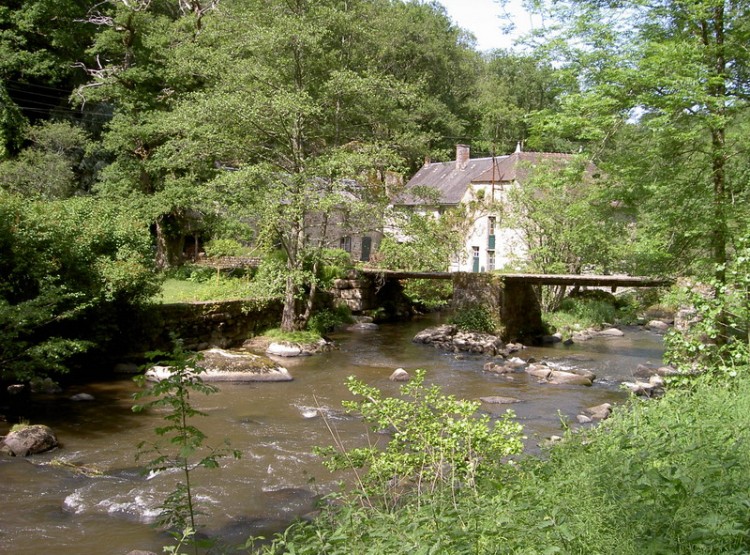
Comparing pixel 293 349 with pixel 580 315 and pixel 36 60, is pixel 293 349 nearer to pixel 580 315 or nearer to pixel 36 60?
pixel 580 315

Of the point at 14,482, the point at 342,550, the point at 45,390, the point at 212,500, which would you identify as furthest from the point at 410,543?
the point at 45,390

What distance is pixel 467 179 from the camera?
3841cm

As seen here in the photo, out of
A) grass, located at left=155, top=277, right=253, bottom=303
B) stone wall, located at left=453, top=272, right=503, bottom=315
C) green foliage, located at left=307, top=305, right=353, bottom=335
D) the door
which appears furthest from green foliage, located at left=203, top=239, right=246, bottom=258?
the door

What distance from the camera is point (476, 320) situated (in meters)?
22.9

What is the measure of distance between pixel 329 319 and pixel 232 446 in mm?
12329

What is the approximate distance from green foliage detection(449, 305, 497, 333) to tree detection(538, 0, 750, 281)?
11.6 metres

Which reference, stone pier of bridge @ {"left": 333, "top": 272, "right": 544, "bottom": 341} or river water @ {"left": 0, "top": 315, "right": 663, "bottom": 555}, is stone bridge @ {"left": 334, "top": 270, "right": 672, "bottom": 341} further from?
river water @ {"left": 0, "top": 315, "right": 663, "bottom": 555}

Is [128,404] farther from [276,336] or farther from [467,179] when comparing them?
[467,179]

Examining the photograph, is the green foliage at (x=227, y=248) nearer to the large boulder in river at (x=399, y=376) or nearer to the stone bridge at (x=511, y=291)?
the stone bridge at (x=511, y=291)

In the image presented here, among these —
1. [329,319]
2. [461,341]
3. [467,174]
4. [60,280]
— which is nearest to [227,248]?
[329,319]

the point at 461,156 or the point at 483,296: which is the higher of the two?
the point at 461,156

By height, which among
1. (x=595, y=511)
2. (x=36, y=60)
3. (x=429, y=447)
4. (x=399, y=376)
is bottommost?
(x=399, y=376)

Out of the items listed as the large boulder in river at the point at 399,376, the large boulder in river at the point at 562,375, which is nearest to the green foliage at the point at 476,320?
the large boulder in river at the point at 562,375

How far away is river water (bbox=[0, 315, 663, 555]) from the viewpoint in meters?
7.58
